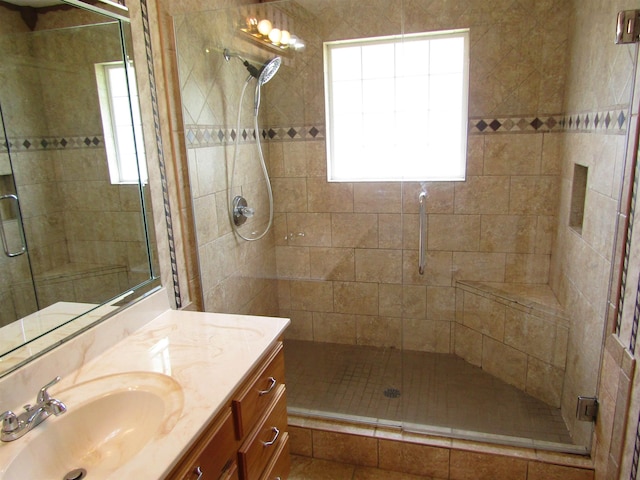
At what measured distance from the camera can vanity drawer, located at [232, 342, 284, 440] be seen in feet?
4.33

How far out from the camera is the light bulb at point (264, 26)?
8.33ft

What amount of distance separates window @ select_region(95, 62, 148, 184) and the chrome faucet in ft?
2.76

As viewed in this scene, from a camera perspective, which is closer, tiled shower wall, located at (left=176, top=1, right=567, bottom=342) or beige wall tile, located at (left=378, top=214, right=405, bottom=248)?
tiled shower wall, located at (left=176, top=1, right=567, bottom=342)

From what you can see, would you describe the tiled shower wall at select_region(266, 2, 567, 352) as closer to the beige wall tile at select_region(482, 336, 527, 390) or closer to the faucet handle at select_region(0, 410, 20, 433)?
the beige wall tile at select_region(482, 336, 527, 390)

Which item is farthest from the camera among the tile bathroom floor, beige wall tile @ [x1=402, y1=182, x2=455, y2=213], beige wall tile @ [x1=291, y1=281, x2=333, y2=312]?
beige wall tile @ [x1=291, y1=281, x2=333, y2=312]

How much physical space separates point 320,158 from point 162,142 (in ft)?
4.06

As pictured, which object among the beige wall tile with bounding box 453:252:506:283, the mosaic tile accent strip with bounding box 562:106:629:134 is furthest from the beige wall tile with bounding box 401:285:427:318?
the mosaic tile accent strip with bounding box 562:106:629:134

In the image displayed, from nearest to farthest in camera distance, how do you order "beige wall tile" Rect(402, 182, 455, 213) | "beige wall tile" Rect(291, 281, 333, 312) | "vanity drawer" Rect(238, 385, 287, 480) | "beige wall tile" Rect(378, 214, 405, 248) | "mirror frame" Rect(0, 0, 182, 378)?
"vanity drawer" Rect(238, 385, 287, 480), "mirror frame" Rect(0, 0, 182, 378), "beige wall tile" Rect(402, 182, 455, 213), "beige wall tile" Rect(378, 214, 405, 248), "beige wall tile" Rect(291, 281, 333, 312)

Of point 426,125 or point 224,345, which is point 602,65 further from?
point 224,345

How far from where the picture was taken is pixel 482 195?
8.90 feet

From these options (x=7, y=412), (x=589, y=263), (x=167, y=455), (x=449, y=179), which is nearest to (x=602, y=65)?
(x=589, y=263)

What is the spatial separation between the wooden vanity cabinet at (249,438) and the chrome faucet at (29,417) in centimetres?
38

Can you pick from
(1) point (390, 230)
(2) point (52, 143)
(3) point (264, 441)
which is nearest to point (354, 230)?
(1) point (390, 230)

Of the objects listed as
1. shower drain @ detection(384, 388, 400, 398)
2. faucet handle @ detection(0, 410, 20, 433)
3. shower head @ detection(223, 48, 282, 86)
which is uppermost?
shower head @ detection(223, 48, 282, 86)
